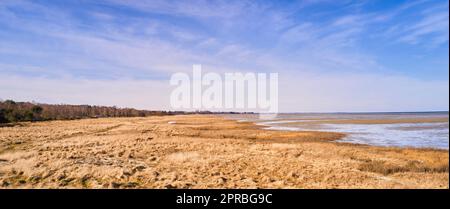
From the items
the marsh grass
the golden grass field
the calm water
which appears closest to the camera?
the golden grass field

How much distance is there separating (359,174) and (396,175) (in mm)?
1753

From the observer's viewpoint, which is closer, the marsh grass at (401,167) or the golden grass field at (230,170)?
the golden grass field at (230,170)

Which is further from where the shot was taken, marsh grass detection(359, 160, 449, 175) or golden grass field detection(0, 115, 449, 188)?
marsh grass detection(359, 160, 449, 175)

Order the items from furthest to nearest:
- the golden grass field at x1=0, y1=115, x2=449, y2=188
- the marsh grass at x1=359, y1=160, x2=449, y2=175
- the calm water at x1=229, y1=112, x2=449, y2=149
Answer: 1. the calm water at x1=229, y1=112, x2=449, y2=149
2. the marsh grass at x1=359, y1=160, x2=449, y2=175
3. the golden grass field at x1=0, y1=115, x2=449, y2=188

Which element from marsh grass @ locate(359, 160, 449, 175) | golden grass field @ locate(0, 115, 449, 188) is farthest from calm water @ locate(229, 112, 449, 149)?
marsh grass @ locate(359, 160, 449, 175)

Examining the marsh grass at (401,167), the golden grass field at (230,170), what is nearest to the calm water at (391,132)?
the golden grass field at (230,170)

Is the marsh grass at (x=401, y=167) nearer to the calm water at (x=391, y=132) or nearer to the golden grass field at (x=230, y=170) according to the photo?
the golden grass field at (x=230, y=170)

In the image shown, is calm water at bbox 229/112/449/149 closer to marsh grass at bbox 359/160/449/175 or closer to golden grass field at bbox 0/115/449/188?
golden grass field at bbox 0/115/449/188

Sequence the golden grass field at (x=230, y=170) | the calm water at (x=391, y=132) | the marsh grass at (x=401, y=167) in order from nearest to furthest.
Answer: the golden grass field at (x=230, y=170) → the marsh grass at (x=401, y=167) → the calm water at (x=391, y=132)

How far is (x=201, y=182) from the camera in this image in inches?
466

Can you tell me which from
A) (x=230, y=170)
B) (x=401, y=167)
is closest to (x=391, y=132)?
(x=401, y=167)

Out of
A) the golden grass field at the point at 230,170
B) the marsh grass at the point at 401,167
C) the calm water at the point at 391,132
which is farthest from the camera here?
the calm water at the point at 391,132
